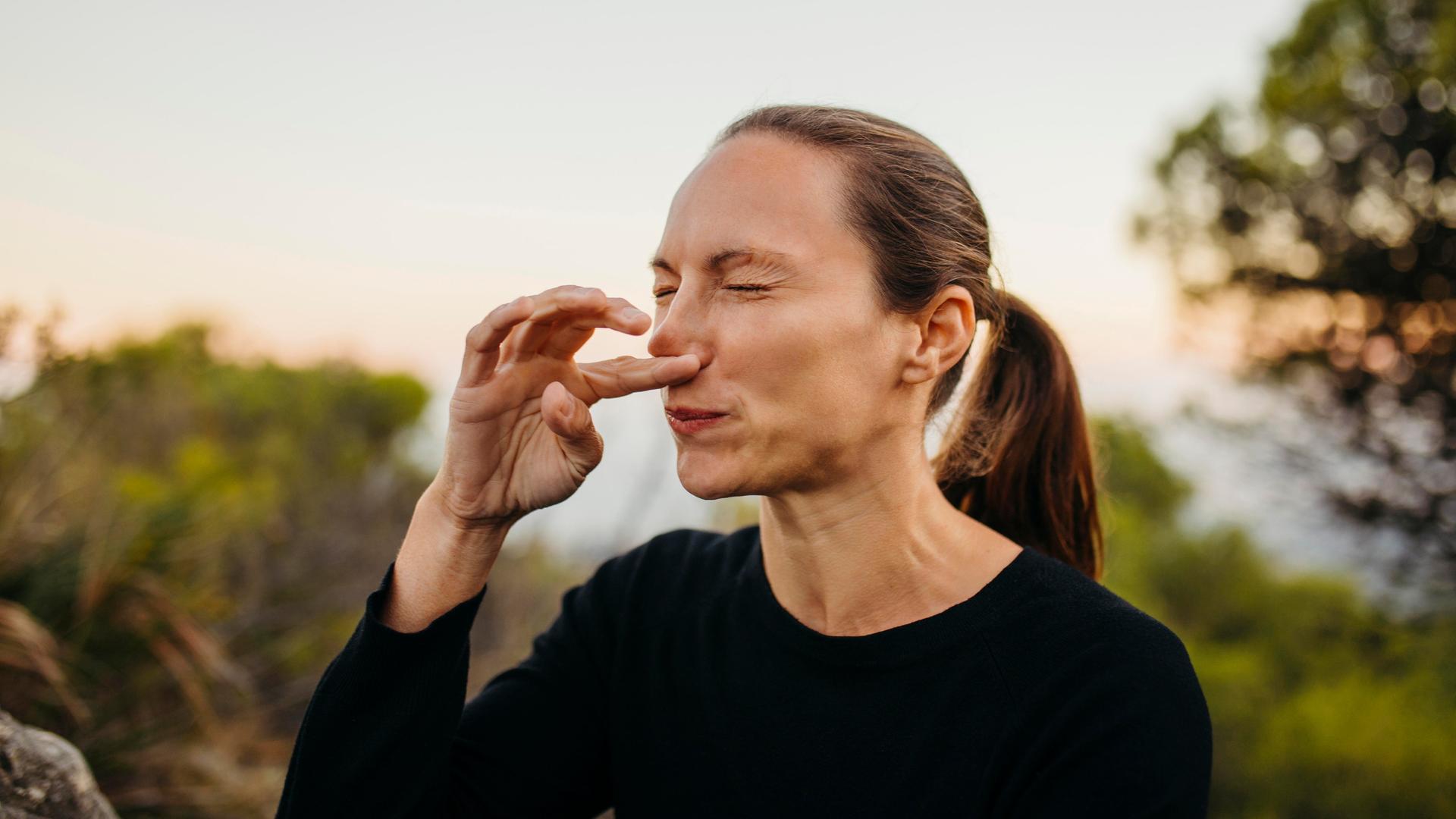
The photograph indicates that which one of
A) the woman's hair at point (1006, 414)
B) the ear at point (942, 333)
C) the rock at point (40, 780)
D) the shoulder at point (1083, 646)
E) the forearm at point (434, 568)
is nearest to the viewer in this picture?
the rock at point (40, 780)

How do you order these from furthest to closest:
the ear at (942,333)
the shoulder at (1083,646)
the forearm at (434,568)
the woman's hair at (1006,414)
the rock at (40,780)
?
the woman's hair at (1006,414) < the ear at (942,333) < the forearm at (434,568) < the shoulder at (1083,646) < the rock at (40,780)

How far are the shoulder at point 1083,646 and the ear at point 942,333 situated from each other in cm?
42

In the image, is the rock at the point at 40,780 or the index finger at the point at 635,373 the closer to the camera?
the rock at the point at 40,780

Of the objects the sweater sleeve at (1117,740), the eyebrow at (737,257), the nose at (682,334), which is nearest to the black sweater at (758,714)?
the sweater sleeve at (1117,740)

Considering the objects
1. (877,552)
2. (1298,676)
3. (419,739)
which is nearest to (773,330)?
(877,552)

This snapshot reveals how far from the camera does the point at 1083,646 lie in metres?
1.62

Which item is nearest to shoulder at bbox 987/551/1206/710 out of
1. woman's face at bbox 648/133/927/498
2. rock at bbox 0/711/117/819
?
woman's face at bbox 648/133/927/498

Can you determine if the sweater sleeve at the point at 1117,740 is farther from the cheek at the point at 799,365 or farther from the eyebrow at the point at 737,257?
the eyebrow at the point at 737,257

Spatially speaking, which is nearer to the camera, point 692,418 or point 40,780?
point 40,780

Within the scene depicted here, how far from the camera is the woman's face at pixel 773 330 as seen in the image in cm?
174

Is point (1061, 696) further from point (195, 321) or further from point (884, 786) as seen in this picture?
point (195, 321)

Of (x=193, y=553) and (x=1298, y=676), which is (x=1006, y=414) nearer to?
(x=193, y=553)

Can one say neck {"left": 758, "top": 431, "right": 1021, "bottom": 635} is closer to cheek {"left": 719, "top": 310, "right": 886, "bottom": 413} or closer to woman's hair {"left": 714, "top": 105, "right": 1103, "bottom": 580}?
cheek {"left": 719, "top": 310, "right": 886, "bottom": 413}

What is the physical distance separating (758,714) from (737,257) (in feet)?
2.79
